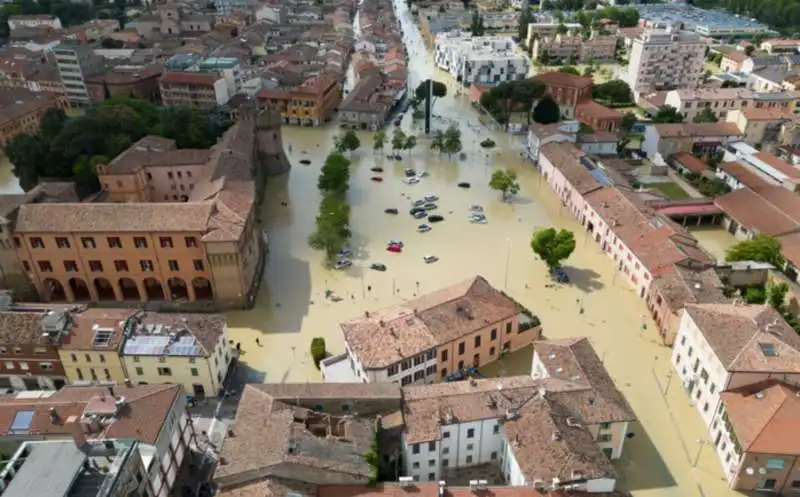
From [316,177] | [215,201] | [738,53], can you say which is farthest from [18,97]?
[738,53]

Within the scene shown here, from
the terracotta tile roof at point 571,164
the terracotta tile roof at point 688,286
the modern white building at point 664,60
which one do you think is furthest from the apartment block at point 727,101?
the terracotta tile roof at point 688,286

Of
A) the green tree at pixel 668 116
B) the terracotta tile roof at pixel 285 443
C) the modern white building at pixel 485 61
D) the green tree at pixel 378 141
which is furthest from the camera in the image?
the modern white building at pixel 485 61

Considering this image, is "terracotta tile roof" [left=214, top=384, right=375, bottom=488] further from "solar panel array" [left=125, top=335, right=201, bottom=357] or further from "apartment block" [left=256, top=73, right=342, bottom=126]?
"apartment block" [left=256, top=73, right=342, bottom=126]

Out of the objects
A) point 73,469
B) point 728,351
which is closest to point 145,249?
point 73,469

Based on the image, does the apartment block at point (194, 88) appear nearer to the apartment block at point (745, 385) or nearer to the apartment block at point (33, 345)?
the apartment block at point (33, 345)

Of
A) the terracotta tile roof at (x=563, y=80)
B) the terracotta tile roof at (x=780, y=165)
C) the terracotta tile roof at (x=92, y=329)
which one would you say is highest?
the terracotta tile roof at (x=563, y=80)

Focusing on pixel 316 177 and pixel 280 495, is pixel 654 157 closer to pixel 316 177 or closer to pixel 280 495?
Result: pixel 316 177

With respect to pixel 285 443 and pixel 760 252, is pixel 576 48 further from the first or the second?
pixel 285 443
